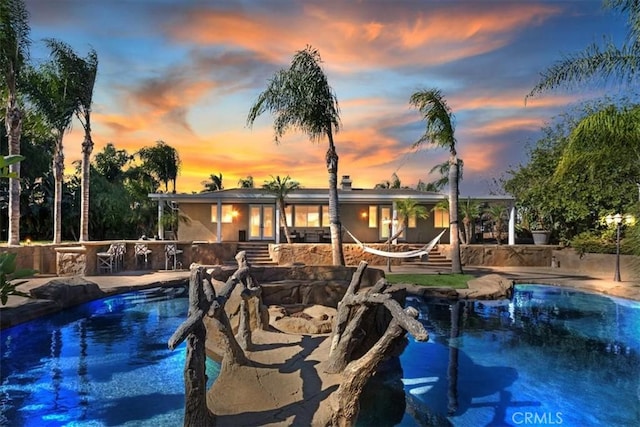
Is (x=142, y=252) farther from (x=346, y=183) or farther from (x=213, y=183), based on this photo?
(x=213, y=183)

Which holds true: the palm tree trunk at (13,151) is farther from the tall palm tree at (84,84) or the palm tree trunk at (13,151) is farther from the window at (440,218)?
the window at (440,218)

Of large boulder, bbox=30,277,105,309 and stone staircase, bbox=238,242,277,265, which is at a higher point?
stone staircase, bbox=238,242,277,265

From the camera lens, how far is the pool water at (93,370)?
4.36 metres

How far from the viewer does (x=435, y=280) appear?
12.2m

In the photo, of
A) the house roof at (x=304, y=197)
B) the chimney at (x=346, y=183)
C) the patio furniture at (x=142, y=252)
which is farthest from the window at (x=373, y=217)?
the patio furniture at (x=142, y=252)

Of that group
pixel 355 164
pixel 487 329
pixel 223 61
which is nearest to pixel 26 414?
pixel 487 329

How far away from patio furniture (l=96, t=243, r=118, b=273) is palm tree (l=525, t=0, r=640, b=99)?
1288 cm

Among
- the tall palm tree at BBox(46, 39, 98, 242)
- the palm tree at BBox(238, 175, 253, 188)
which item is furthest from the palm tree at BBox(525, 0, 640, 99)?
the palm tree at BBox(238, 175, 253, 188)

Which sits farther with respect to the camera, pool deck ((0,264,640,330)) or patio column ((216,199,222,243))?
patio column ((216,199,222,243))

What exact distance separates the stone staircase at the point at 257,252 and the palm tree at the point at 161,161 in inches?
599

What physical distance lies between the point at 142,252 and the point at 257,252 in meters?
4.49

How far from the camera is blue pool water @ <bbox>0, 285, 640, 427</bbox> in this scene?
4.49m

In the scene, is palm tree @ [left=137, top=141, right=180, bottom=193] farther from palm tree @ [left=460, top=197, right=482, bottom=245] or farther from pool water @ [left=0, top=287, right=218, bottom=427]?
pool water @ [left=0, top=287, right=218, bottom=427]

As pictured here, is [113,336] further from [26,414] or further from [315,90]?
[315,90]
